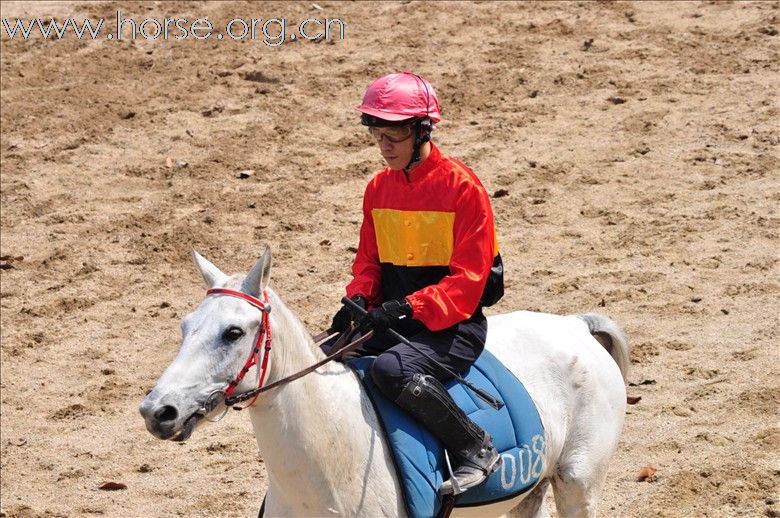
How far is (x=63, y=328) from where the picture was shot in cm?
988

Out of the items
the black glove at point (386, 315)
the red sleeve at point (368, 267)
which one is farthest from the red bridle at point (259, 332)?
the red sleeve at point (368, 267)

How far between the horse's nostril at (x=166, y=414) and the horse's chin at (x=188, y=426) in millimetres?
58

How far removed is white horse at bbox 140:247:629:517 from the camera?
453 cm

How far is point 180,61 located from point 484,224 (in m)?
8.75

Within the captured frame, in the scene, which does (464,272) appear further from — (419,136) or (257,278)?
(257,278)

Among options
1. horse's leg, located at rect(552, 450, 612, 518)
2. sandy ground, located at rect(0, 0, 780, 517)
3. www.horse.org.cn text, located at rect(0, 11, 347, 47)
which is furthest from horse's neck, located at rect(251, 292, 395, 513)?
www.horse.org.cn text, located at rect(0, 11, 347, 47)

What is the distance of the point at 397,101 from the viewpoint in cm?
525

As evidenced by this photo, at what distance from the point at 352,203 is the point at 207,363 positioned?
21.3ft

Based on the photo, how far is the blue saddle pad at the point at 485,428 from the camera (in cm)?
507

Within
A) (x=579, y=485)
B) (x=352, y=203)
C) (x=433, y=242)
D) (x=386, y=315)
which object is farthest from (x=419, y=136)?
(x=352, y=203)

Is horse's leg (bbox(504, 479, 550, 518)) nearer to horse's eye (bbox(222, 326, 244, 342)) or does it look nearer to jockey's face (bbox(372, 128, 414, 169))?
jockey's face (bbox(372, 128, 414, 169))

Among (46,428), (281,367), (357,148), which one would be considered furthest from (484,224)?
(357,148)

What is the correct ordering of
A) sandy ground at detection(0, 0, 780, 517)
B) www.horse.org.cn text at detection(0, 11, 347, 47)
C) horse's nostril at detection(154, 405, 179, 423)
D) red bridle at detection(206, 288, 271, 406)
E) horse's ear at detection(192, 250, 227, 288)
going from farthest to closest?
www.horse.org.cn text at detection(0, 11, 347, 47)
sandy ground at detection(0, 0, 780, 517)
horse's ear at detection(192, 250, 227, 288)
red bridle at detection(206, 288, 271, 406)
horse's nostril at detection(154, 405, 179, 423)

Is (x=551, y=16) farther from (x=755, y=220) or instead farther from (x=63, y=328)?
(x=63, y=328)
